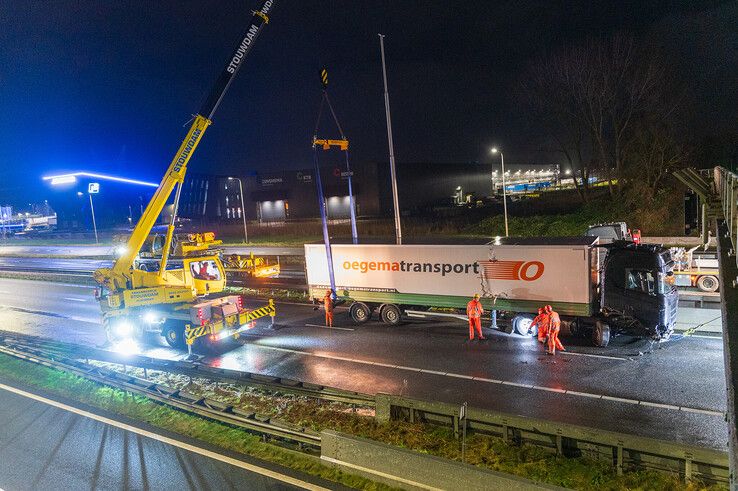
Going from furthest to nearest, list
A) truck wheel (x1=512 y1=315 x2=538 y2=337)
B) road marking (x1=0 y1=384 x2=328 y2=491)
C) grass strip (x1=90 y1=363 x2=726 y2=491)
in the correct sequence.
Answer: truck wheel (x1=512 y1=315 x2=538 y2=337) < road marking (x1=0 y1=384 x2=328 y2=491) < grass strip (x1=90 y1=363 x2=726 y2=491)

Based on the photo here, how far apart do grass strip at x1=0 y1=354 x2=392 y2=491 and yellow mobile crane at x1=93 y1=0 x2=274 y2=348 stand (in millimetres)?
2996

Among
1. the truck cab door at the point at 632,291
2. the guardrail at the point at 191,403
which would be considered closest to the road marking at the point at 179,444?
the guardrail at the point at 191,403

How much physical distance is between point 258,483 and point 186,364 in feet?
20.5

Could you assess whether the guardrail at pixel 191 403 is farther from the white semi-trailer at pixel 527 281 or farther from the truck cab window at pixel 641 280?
the truck cab window at pixel 641 280

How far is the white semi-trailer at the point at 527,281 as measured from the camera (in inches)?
574

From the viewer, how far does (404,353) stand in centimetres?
1502

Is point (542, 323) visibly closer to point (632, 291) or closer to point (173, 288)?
point (632, 291)

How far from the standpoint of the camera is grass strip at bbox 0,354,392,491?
7.83 meters

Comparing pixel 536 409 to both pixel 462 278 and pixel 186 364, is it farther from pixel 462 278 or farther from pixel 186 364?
pixel 186 364

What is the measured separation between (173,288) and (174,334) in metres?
1.56

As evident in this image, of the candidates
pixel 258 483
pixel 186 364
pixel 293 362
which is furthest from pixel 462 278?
pixel 258 483

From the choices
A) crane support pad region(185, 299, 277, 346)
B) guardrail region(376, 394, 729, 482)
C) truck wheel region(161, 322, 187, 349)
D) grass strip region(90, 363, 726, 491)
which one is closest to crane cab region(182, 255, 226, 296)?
truck wheel region(161, 322, 187, 349)

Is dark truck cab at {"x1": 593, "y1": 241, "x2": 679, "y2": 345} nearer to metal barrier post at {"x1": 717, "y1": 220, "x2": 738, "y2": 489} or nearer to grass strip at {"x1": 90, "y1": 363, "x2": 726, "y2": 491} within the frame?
metal barrier post at {"x1": 717, "y1": 220, "x2": 738, "y2": 489}

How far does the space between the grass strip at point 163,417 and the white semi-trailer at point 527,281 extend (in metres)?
9.49
